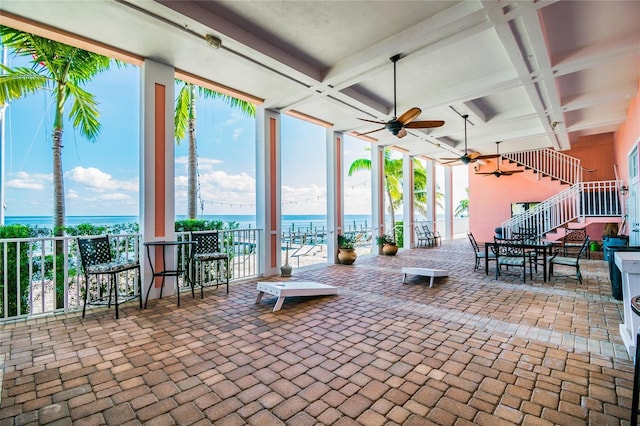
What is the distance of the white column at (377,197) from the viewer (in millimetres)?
9414

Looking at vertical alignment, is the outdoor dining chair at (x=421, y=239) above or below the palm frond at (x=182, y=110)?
below

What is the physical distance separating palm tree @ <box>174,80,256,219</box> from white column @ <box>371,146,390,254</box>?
4152mm

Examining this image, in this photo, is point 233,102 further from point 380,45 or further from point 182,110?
point 380,45

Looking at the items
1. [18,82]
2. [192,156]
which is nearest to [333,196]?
[192,156]

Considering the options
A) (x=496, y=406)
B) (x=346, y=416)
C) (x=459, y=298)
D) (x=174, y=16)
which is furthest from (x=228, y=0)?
(x=459, y=298)

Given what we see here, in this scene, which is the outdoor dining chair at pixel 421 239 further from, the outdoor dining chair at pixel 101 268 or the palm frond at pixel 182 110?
the outdoor dining chair at pixel 101 268

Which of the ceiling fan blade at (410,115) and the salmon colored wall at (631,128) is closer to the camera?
the ceiling fan blade at (410,115)

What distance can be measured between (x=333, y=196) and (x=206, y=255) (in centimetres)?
409

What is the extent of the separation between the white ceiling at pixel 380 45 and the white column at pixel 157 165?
14.8 inches

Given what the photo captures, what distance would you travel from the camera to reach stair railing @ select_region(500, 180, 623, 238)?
28.6 ft

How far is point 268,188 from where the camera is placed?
6.34m

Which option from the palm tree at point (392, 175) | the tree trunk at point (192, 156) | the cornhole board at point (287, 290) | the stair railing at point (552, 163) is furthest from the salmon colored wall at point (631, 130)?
the tree trunk at point (192, 156)

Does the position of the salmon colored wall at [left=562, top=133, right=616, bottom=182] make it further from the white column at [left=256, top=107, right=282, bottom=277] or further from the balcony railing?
the balcony railing

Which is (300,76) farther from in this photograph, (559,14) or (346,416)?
(346,416)
